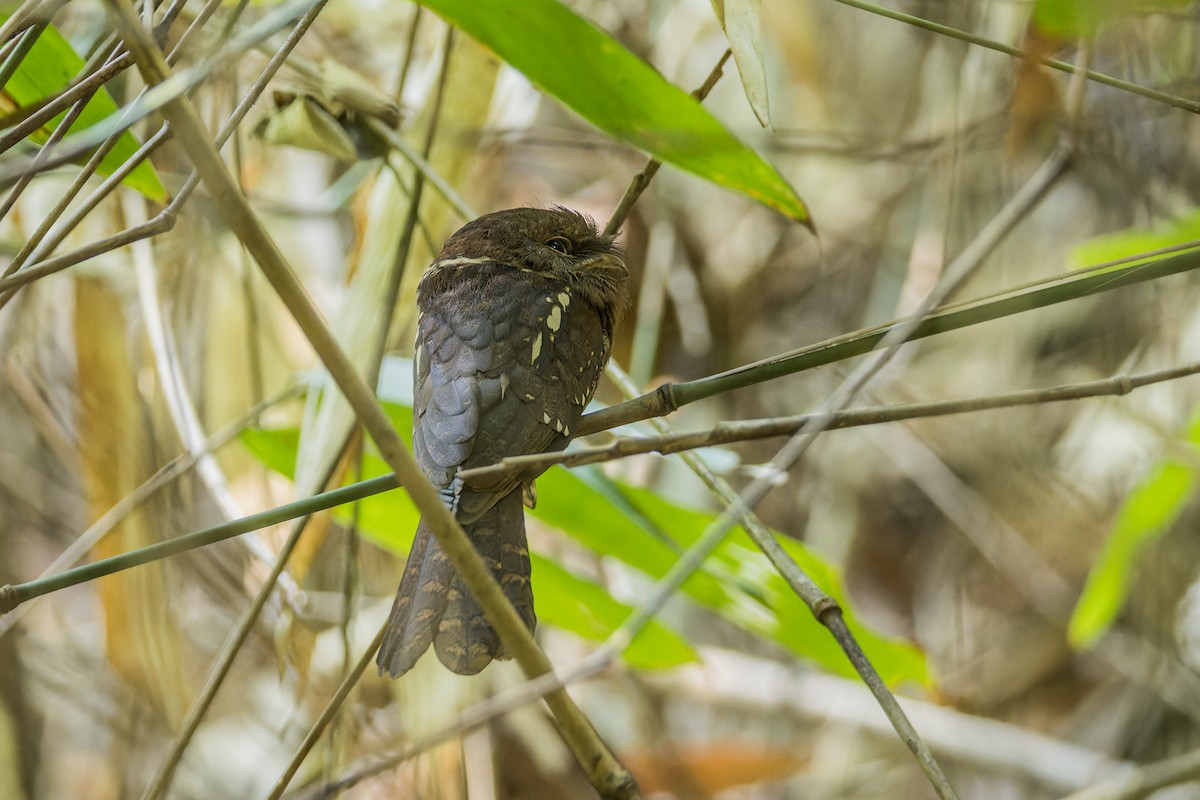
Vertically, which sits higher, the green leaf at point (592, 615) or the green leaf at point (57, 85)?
the green leaf at point (57, 85)

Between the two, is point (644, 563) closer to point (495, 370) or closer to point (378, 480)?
point (495, 370)

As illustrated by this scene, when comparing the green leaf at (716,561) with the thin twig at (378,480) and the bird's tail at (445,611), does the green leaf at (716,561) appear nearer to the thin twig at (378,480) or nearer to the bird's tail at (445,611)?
the bird's tail at (445,611)

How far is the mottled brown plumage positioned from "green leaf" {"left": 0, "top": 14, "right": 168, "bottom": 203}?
519 millimetres

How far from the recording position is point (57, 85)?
1.45 metres

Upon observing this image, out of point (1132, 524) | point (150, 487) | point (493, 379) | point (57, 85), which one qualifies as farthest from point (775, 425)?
point (1132, 524)

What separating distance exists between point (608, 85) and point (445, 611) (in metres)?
0.74

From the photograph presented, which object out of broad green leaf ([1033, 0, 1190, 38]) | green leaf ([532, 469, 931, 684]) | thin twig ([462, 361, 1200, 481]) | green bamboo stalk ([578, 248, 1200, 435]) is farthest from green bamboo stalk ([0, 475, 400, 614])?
broad green leaf ([1033, 0, 1190, 38])

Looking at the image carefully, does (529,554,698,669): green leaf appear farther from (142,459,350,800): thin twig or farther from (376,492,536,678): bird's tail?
(142,459,350,800): thin twig

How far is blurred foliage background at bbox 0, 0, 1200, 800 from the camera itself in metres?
2.02

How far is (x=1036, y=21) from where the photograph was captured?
6.68ft

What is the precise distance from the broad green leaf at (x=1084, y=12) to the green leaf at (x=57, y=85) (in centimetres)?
147

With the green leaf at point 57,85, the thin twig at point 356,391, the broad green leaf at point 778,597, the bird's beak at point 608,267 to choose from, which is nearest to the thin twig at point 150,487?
the green leaf at point 57,85

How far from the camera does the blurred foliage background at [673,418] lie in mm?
2018

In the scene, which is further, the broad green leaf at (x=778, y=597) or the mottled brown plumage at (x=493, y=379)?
the broad green leaf at (x=778, y=597)
